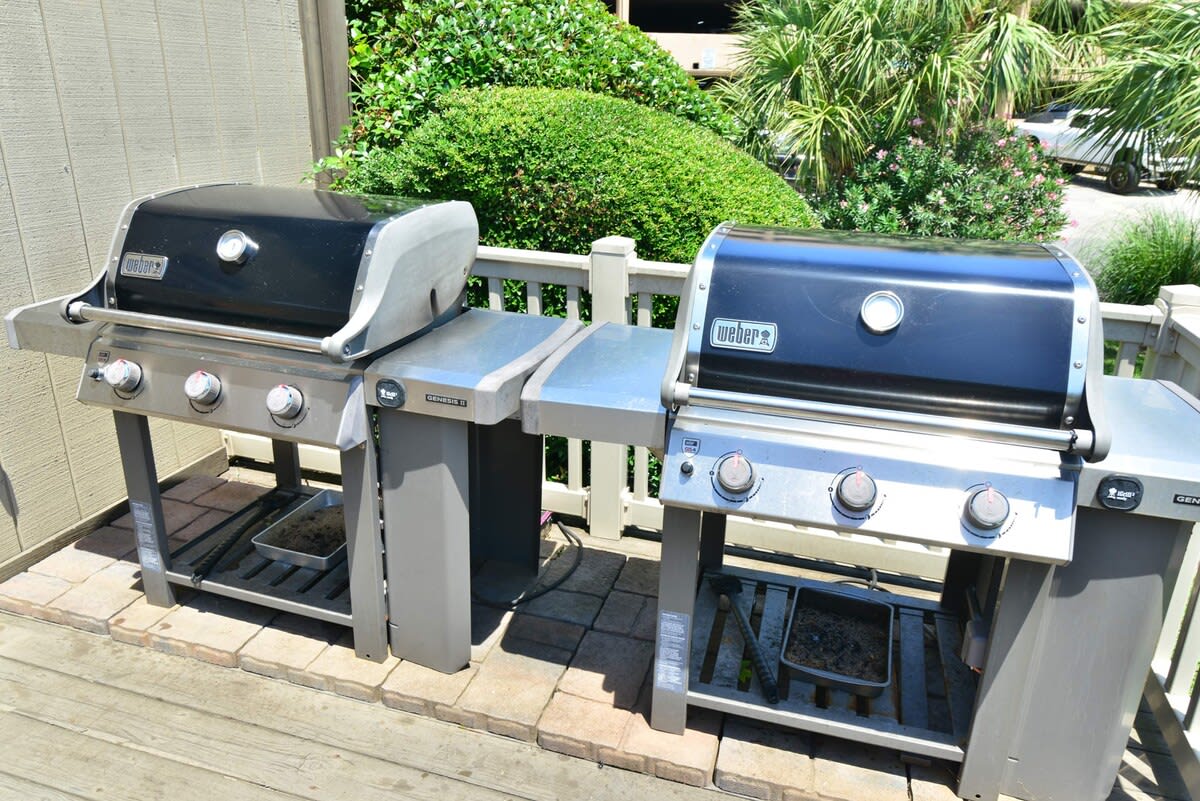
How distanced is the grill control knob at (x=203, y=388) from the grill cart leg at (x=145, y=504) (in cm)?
47

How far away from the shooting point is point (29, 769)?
2447 mm

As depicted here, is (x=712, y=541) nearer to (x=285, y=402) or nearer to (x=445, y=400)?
(x=445, y=400)

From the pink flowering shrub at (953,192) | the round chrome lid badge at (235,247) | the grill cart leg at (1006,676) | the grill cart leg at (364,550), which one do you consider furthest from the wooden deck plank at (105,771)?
→ the pink flowering shrub at (953,192)

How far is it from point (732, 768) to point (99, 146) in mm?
3235

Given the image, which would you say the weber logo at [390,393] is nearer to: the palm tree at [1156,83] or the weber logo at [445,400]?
the weber logo at [445,400]

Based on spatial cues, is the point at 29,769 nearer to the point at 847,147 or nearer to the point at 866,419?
the point at 866,419

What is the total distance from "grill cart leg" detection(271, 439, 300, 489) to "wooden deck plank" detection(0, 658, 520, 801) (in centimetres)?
112

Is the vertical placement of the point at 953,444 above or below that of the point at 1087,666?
above

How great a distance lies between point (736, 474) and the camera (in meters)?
2.09

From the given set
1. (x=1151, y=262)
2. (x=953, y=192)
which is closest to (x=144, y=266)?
(x=953, y=192)

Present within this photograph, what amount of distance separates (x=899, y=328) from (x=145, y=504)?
2.53 metres

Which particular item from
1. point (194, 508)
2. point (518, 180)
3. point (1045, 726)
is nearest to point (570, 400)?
point (1045, 726)

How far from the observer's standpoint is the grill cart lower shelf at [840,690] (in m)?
2.39

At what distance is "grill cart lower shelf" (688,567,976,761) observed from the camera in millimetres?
2393
